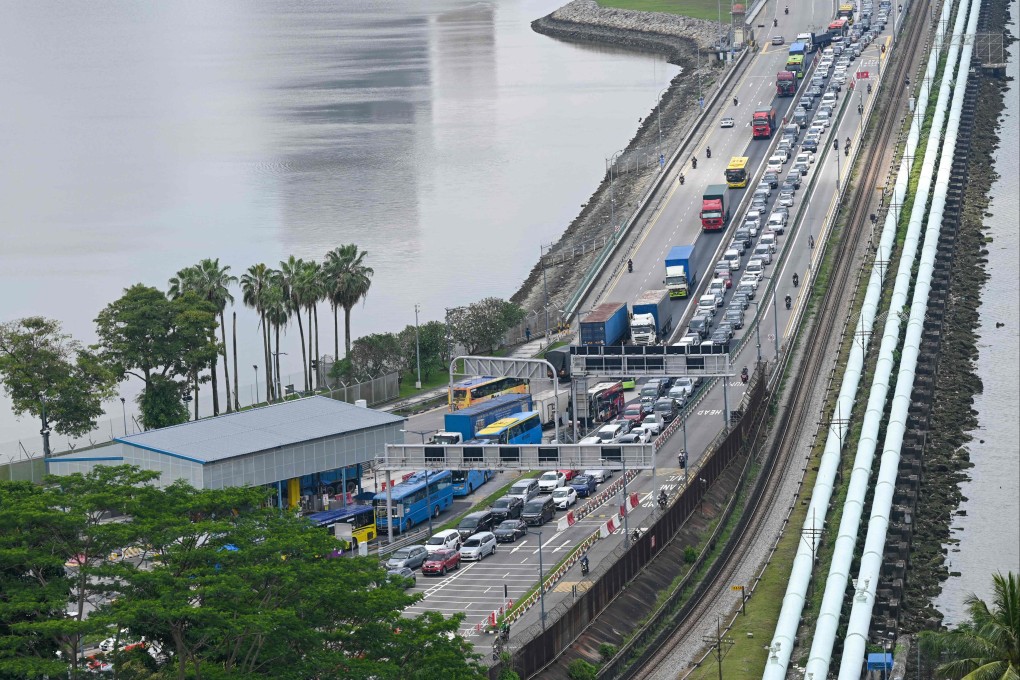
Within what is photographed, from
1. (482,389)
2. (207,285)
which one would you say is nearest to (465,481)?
(482,389)

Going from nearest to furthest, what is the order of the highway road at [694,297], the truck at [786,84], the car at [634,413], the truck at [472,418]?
1. the highway road at [694,297]
2. the truck at [472,418]
3. the car at [634,413]
4. the truck at [786,84]

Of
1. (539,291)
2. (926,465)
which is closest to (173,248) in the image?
(539,291)

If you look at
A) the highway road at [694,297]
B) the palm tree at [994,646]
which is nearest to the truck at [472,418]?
the highway road at [694,297]

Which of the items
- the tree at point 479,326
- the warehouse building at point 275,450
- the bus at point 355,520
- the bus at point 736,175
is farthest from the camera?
the bus at point 736,175

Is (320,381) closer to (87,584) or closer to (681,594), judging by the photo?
(681,594)

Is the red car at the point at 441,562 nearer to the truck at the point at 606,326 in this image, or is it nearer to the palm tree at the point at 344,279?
the truck at the point at 606,326

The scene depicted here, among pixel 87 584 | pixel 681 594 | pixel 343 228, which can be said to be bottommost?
pixel 681 594

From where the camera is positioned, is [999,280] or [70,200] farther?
[70,200]
